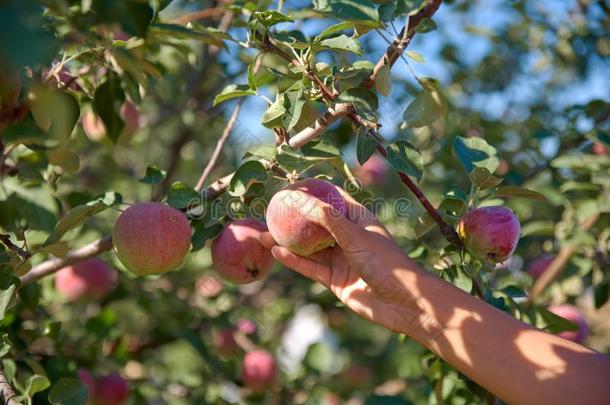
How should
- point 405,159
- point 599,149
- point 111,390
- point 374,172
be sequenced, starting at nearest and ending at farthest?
point 405,159, point 111,390, point 599,149, point 374,172

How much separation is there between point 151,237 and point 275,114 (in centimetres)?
34

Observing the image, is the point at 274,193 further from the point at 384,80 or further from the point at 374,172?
the point at 374,172

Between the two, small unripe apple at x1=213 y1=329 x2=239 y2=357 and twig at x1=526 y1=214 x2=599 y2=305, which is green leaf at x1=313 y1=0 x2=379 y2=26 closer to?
twig at x1=526 y1=214 x2=599 y2=305

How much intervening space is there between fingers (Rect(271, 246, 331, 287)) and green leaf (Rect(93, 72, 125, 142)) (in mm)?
390

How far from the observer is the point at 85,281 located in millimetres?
1932

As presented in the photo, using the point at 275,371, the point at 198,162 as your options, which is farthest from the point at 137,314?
the point at 275,371

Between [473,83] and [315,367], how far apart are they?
1.52 m

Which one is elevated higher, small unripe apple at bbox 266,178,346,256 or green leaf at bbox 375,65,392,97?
green leaf at bbox 375,65,392,97

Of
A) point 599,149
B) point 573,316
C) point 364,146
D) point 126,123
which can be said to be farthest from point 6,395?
point 599,149

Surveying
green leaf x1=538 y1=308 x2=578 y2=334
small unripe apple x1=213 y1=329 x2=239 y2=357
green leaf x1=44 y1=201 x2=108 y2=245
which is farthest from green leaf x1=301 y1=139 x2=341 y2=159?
small unripe apple x1=213 y1=329 x2=239 y2=357

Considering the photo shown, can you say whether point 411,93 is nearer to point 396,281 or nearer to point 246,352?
point 246,352

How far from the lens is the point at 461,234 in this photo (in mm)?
1247

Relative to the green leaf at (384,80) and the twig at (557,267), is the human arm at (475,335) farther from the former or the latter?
the twig at (557,267)

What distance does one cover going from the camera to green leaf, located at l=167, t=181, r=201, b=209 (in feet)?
4.21
